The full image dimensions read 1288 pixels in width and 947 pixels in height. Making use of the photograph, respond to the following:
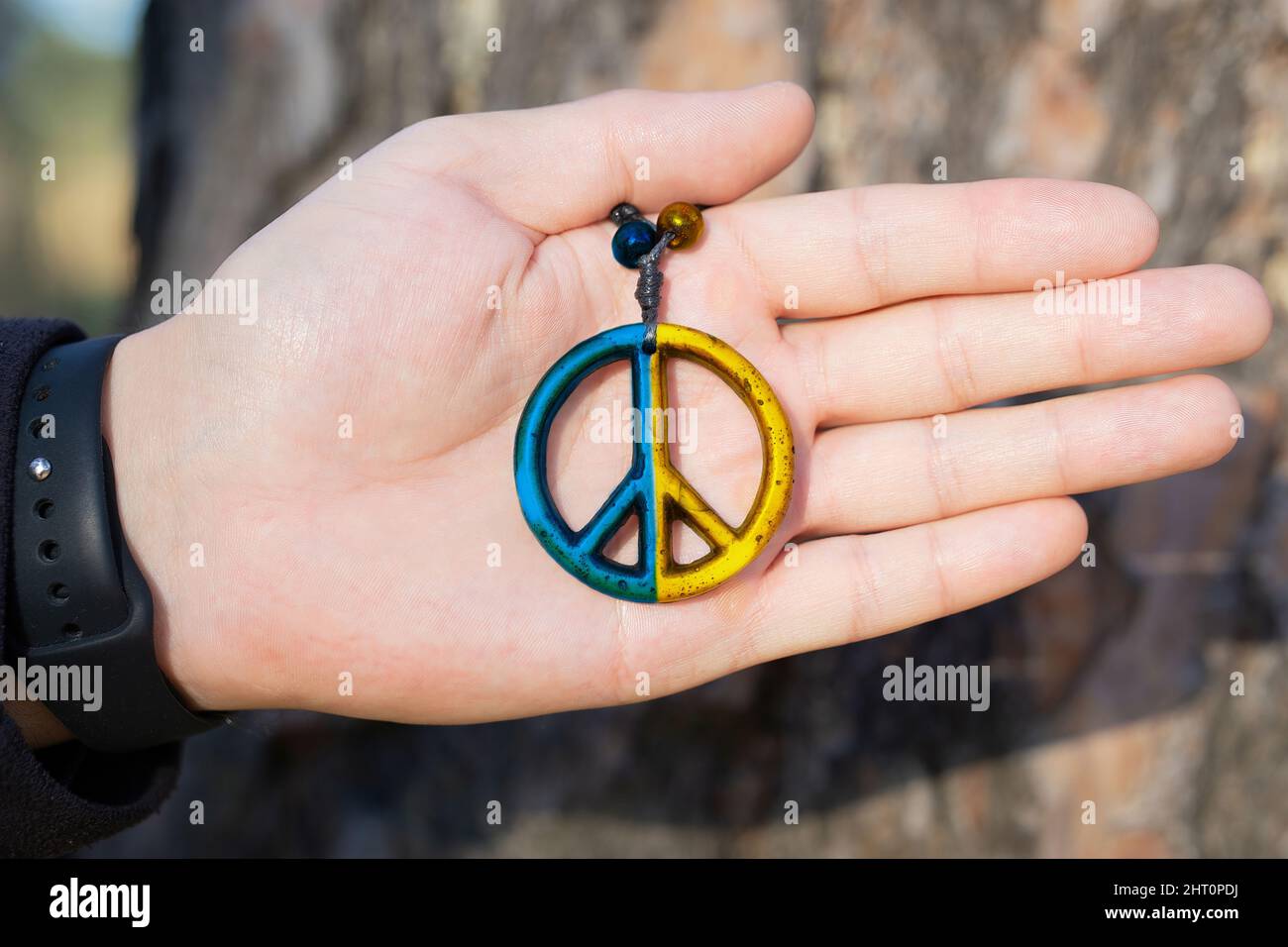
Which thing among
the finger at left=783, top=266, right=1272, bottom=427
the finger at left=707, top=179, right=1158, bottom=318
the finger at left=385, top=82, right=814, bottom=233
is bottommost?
the finger at left=783, top=266, right=1272, bottom=427

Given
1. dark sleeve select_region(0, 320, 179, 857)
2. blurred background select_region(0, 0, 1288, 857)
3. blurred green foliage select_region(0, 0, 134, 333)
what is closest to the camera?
dark sleeve select_region(0, 320, 179, 857)

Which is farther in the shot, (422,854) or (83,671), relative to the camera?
(422,854)

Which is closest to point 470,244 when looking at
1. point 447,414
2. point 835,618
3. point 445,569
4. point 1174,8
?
point 447,414

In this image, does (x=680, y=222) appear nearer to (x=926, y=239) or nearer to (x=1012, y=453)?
(x=926, y=239)

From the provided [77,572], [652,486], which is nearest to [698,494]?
[652,486]

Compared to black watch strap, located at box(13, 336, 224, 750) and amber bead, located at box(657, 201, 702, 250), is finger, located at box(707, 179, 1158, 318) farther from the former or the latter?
black watch strap, located at box(13, 336, 224, 750)

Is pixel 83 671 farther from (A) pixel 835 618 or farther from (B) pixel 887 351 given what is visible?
(B) pixel 887 351

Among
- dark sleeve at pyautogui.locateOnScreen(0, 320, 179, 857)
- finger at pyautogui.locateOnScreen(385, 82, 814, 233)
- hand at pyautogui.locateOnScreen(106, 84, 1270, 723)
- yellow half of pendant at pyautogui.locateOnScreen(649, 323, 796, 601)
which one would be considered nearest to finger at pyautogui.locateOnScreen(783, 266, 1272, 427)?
hand at pyautogui.locateOnScreen(106, 84, 1270, 723)
